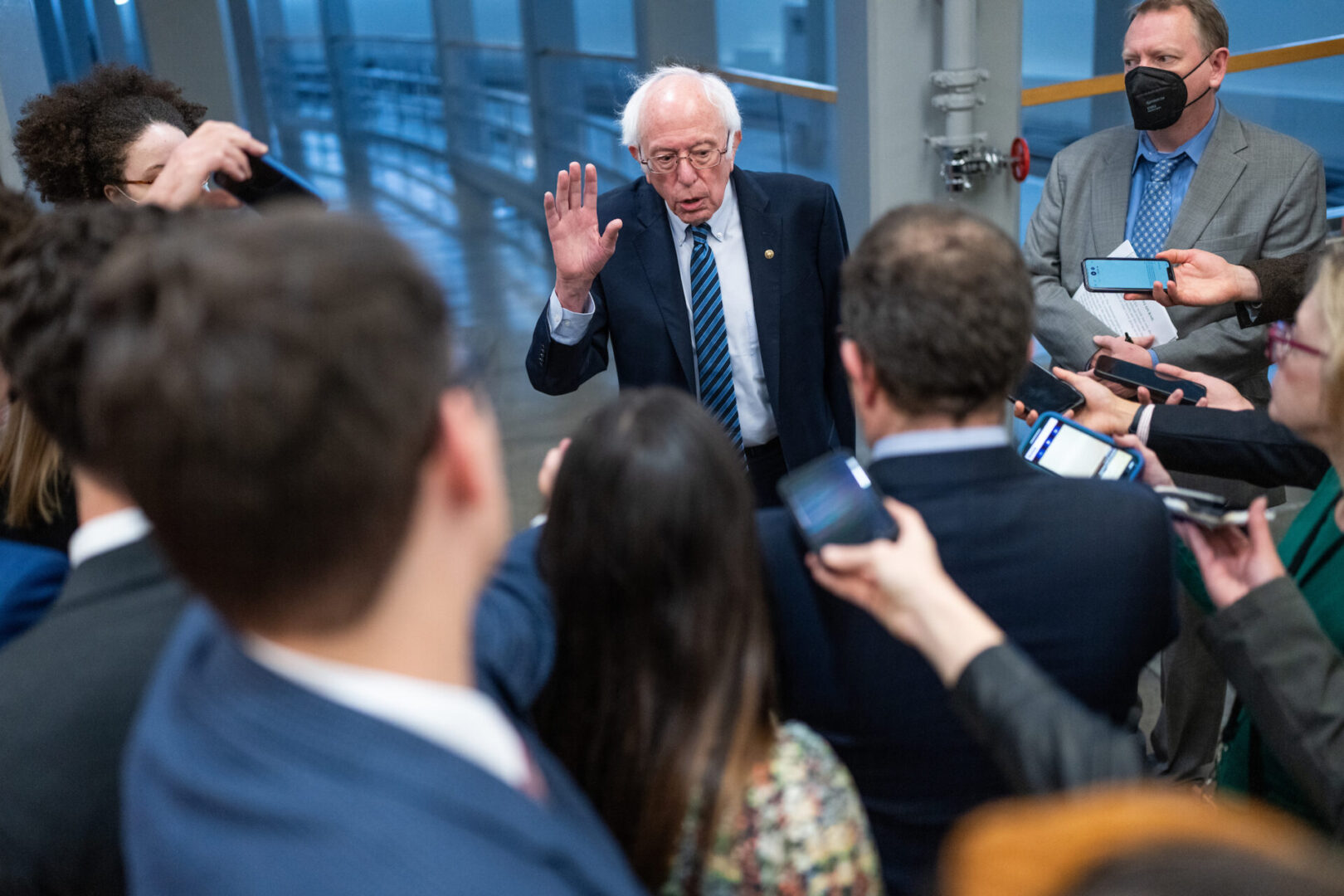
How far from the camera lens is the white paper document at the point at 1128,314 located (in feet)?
9.18

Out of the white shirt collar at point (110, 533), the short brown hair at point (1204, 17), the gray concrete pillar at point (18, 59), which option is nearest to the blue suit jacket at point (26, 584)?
the white shirt collar at point (110, 533)

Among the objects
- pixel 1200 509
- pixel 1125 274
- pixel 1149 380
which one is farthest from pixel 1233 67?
pixel 1200 509

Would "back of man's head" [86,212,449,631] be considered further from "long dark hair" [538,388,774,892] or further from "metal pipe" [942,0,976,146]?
"metal pipe" [942,0,976,146]

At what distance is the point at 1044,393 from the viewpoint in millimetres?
2051

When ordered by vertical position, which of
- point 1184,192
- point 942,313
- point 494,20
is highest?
point 494,20

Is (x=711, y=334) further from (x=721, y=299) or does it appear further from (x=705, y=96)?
(x=705, y=96)

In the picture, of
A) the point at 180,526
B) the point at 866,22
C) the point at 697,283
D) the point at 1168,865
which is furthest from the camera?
the point at 866,22

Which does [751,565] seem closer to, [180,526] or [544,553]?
[544,553]

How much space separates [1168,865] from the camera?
443 mm

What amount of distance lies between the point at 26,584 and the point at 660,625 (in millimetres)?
881

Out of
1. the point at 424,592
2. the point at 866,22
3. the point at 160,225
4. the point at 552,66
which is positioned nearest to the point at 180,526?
the point at 424,592

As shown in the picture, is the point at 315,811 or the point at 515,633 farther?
the point at 515,633

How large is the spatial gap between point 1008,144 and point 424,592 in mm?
3586

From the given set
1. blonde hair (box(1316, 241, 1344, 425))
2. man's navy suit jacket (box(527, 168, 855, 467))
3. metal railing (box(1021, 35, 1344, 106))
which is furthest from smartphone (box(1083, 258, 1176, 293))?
metal railing (box(1021, 35, 1344, 106))
